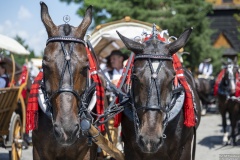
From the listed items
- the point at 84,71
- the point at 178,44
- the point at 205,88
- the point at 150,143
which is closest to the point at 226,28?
the point at 205,88

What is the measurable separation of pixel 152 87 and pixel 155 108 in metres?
0.21

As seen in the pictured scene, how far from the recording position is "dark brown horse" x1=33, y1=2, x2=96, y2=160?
4.65 metres

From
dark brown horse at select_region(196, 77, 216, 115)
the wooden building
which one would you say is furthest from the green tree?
the wooden building

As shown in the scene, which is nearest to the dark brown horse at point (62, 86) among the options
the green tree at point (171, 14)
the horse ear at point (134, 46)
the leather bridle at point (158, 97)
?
the horse ear at point (134, 46)

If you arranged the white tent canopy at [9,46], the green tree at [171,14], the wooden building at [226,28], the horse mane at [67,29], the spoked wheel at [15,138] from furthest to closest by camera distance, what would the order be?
the wooden building at [226,28] → the green tree at [171,14] → the spoked wheel at [15,138] → the white tent canopy at [9,46] → the horse mane at [67,29]

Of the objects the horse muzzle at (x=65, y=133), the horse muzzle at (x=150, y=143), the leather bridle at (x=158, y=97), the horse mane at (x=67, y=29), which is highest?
the horse mane at (x=67, y=29)

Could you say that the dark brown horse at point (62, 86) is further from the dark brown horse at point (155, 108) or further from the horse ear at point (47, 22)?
the dark brown horse at point (155, 108)

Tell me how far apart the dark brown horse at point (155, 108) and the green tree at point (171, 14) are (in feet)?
64.4

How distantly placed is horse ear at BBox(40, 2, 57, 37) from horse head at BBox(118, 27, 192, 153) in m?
0.77

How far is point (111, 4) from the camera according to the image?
85.1ft

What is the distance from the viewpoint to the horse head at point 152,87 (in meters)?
4.76

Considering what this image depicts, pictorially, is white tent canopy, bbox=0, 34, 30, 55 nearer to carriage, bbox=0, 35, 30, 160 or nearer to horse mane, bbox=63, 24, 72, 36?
carriage, bbox=0, 35, 30, 160

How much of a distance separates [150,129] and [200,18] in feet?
74.8

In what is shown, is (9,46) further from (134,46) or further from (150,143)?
(150,143)
